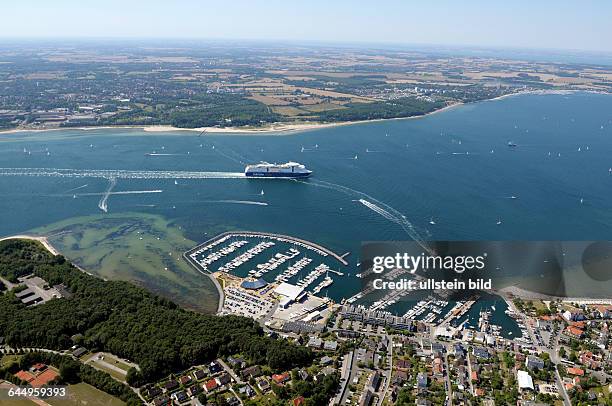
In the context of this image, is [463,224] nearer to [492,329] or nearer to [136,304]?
[492,329]

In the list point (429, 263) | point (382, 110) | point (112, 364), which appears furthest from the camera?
point (382, 110)

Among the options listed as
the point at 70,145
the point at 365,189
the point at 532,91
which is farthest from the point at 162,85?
the point at 532,91

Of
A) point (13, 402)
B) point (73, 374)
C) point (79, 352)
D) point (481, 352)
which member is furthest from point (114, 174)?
point (481, 352)

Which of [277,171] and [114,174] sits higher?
[277,171]

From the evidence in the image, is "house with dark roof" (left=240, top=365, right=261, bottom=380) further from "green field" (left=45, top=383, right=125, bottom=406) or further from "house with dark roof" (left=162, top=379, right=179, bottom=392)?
"green field" (left=45, top=383, right=125, bottom=406)

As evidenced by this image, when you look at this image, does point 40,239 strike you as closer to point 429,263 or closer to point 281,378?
point 281,378

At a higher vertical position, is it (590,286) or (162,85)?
(162,85)
